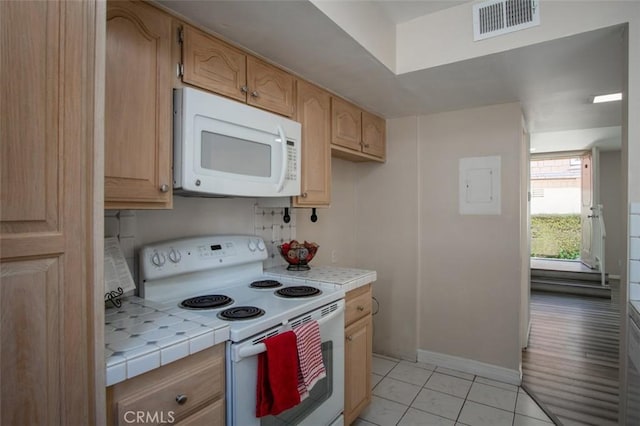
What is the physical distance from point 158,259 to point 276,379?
76cm

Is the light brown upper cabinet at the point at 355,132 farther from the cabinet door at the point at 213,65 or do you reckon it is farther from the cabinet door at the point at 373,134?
the cabinet door at the point at 213,65

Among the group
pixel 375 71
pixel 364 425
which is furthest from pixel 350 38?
pixel 364 425

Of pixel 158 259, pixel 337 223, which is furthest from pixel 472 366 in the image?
pixel 158 259

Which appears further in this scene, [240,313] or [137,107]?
[240,313]

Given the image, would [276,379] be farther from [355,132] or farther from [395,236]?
[395,236]

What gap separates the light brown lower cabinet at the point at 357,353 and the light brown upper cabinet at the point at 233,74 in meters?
1.16

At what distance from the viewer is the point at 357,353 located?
6.73ft

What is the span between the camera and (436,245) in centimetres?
296

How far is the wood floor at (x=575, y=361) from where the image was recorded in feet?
7.57

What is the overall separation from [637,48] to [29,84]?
219cm

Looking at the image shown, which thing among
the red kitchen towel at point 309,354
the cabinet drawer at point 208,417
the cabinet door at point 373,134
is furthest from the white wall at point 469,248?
the cabinet drawer at point 208,417

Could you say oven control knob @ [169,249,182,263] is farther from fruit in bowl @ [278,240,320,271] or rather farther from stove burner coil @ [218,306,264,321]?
fruit in bowl @ [278,240,320,271]

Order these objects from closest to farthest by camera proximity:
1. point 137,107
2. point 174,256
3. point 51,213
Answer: point 51,213
point 137,107
point 174,256

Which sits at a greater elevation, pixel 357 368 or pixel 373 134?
pixel 373 134
